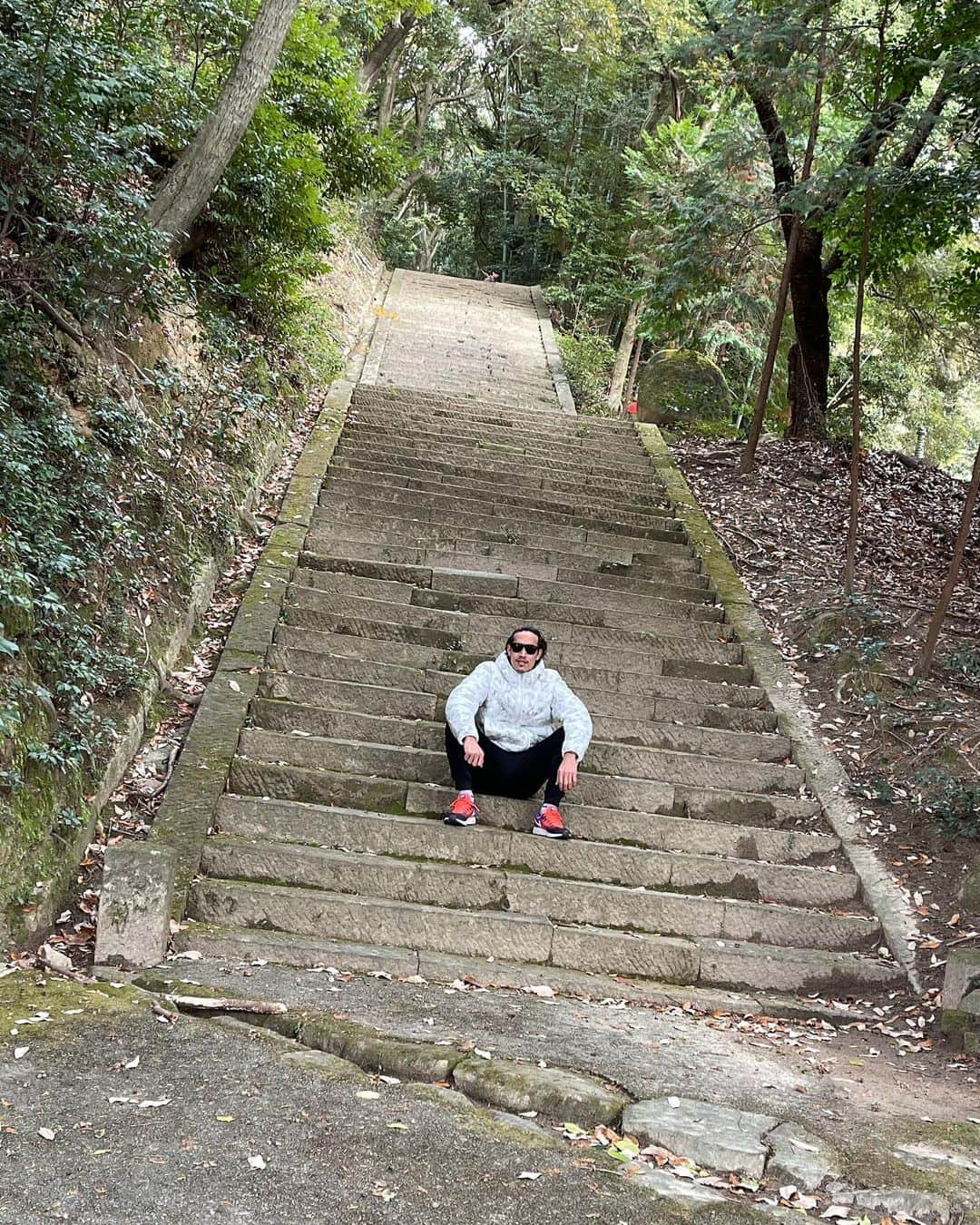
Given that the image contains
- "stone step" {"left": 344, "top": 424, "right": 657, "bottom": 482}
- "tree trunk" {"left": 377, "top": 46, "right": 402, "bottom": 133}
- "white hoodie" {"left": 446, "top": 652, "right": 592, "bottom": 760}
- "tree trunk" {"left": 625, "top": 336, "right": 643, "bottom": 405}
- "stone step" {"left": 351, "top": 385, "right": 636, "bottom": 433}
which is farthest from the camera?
"tree trunk" {"left": 377, "top": 46, "right": 402, "bottom": 133}

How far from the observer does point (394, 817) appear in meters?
5.50

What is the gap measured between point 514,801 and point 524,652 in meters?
0.84

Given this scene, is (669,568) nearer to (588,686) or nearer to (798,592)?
(798,592)

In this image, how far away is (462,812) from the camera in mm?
5469

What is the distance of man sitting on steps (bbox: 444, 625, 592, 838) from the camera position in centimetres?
551

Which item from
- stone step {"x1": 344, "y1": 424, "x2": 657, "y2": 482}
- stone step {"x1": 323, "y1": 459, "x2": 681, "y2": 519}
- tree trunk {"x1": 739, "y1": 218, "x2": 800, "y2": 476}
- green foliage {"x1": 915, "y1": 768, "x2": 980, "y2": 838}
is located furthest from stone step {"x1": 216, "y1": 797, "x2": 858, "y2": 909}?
tree trunk {"x1": 739, "y1": 218, "x2": 800, "y2": 476}

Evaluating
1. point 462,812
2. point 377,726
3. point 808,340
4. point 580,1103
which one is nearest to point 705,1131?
point 580,1103

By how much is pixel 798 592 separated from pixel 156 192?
6.29 metres

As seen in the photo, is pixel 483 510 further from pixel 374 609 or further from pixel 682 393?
pixel 682 393

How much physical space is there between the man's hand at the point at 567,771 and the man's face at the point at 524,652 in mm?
531

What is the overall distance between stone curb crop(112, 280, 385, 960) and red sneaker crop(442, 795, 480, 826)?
3.90 ft

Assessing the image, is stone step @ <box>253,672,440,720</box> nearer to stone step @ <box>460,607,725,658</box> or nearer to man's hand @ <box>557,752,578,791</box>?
stone step @ <box>460,607,725,658</box>

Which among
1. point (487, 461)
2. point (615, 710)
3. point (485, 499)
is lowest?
point (615, 710)

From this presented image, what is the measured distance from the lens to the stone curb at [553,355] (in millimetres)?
16156
